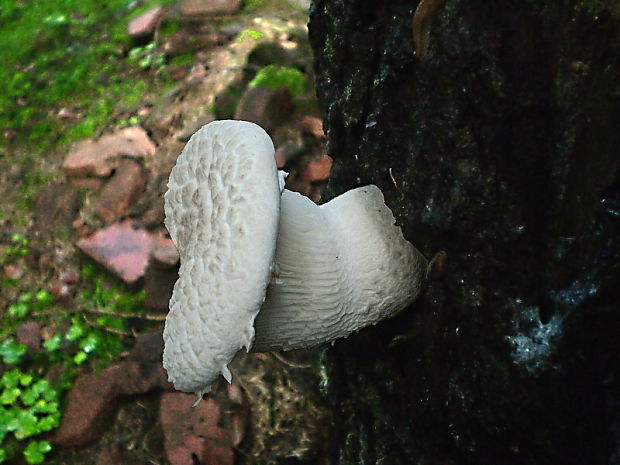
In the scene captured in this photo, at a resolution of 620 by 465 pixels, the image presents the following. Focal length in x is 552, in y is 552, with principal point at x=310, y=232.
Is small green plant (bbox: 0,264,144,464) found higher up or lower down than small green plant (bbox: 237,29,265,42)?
lower down

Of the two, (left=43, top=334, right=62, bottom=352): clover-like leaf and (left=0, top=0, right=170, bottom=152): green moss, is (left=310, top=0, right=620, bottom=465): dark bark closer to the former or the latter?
(left=43, top=334, right=62, bottom=352): clover-like leaf

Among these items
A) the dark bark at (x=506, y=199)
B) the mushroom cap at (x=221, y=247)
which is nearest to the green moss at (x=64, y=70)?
the mushroom cap at (x=221, y=247)

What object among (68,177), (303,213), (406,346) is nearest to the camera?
(303,213)

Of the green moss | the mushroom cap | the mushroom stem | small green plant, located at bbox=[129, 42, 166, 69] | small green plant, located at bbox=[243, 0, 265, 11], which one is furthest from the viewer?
small green plant, located at bbox=[243, 0, 265, 11]

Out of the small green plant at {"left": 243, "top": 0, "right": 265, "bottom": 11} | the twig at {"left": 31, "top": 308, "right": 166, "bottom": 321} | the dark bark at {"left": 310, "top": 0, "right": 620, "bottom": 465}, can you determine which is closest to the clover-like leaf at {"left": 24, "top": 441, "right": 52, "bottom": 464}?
the twig at {"left": 31, "top": 308, "right": 166, "bottom": 321}

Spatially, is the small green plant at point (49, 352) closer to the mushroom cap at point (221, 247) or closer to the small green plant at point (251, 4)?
the mushroom cap at point (221, 247)

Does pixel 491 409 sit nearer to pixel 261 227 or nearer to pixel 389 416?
pixel 389 416

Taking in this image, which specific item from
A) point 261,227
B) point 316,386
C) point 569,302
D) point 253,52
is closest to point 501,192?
point 569,302
